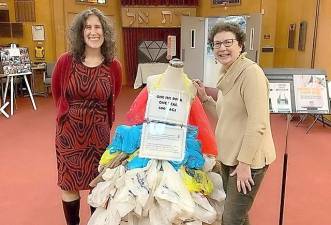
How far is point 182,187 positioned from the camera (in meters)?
1.72

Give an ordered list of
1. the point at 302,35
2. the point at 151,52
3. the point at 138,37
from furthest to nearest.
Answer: the point at 138,37
the point at 151,52
the point at 302,35

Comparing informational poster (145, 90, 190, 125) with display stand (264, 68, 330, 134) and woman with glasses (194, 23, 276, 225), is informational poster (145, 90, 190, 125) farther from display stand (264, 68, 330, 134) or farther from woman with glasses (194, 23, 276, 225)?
display stand (264, 68, 330, 134)

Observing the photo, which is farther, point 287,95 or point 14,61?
point 14,61

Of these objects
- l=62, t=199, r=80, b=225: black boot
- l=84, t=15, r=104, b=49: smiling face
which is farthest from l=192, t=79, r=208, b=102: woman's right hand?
l=62, t=199, r=80, b=225: black boot

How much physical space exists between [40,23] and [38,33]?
230mm

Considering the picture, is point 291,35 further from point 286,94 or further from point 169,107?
point 169,107

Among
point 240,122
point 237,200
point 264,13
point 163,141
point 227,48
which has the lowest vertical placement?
point 237,200

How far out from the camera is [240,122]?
1.56 m

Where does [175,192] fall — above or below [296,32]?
below

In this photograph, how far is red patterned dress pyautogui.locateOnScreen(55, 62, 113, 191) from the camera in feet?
6.89

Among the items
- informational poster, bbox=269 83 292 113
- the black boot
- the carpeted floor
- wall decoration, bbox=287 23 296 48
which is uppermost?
wall decoration, bbox=287 23 296 48

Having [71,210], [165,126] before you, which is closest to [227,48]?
[165,126]

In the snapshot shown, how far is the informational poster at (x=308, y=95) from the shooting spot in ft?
8.44

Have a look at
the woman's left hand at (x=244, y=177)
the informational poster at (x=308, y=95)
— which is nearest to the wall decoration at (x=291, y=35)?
the informational poster at (x=308, y=95)
